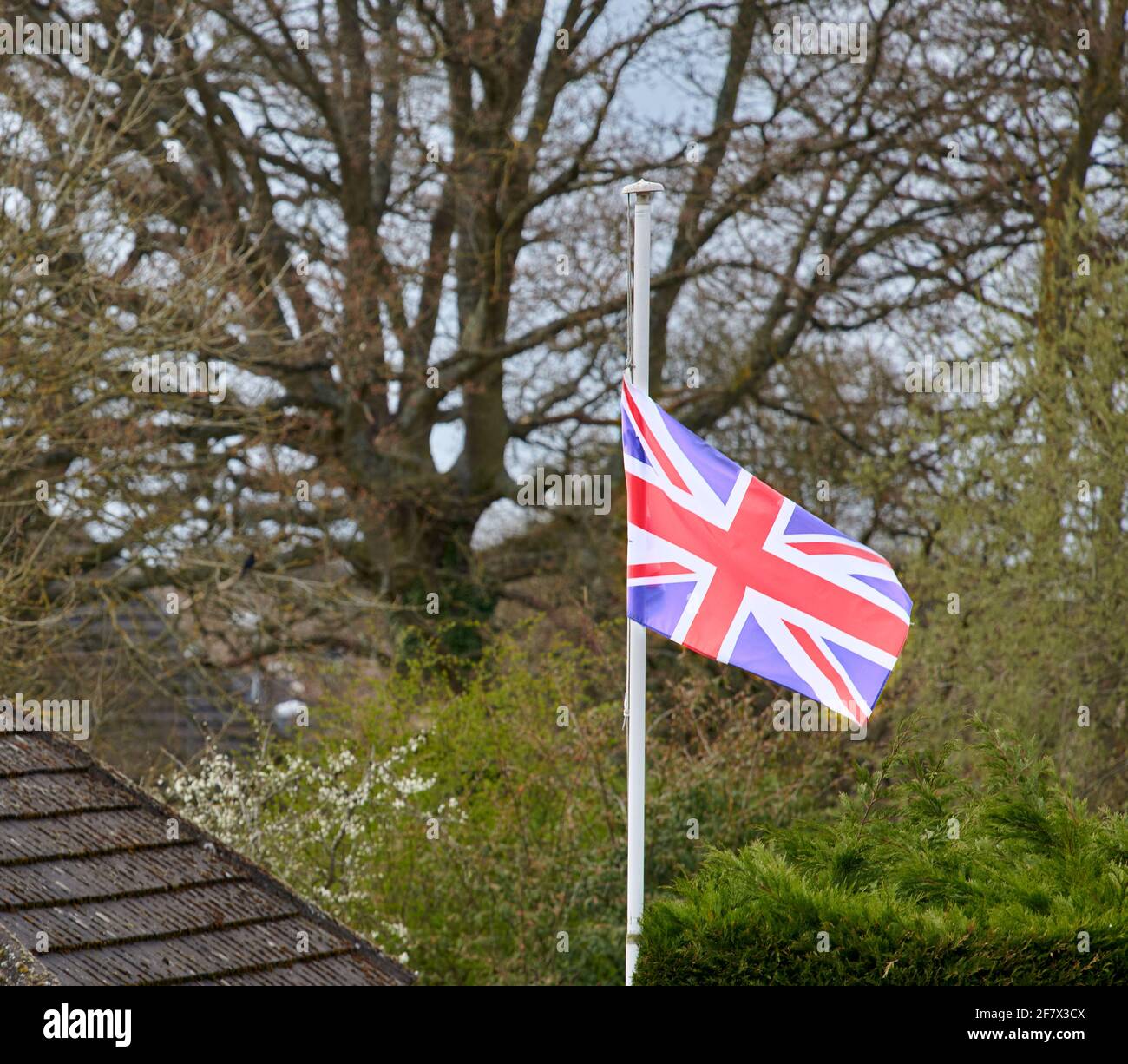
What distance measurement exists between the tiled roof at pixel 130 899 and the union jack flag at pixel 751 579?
207 cm

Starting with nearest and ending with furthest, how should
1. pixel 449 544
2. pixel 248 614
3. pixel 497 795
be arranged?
pixel 497 795 < pixel 248 614 < pixel 449 544

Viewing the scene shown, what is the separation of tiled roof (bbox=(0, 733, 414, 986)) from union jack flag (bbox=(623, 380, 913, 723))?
2.07m

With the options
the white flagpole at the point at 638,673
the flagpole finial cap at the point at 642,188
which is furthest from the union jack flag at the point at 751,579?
the flagpole finial cap at the point at 642,188

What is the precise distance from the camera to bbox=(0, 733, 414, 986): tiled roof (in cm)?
548

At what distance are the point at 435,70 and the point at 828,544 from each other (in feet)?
41.9

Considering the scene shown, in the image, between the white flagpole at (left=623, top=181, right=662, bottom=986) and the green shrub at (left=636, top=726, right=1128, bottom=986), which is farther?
the white flagpole at (left=623, top=181, right=662, bottom=986)

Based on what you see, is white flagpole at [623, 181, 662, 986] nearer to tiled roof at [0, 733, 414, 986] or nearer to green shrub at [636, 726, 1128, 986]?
green shrub at [636, 726, 1128, 986]

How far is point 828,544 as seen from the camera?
17.7ft

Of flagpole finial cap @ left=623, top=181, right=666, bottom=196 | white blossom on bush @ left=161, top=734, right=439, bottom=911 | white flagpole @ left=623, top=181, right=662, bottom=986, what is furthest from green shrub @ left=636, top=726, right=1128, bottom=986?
white blossom on bush @ left=161, top=734, right=439, bottom=911

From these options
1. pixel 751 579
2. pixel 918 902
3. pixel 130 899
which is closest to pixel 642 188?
pixel 751 579

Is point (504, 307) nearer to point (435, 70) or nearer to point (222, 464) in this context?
point (435, 70)

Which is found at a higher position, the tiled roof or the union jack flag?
the union jack flag
